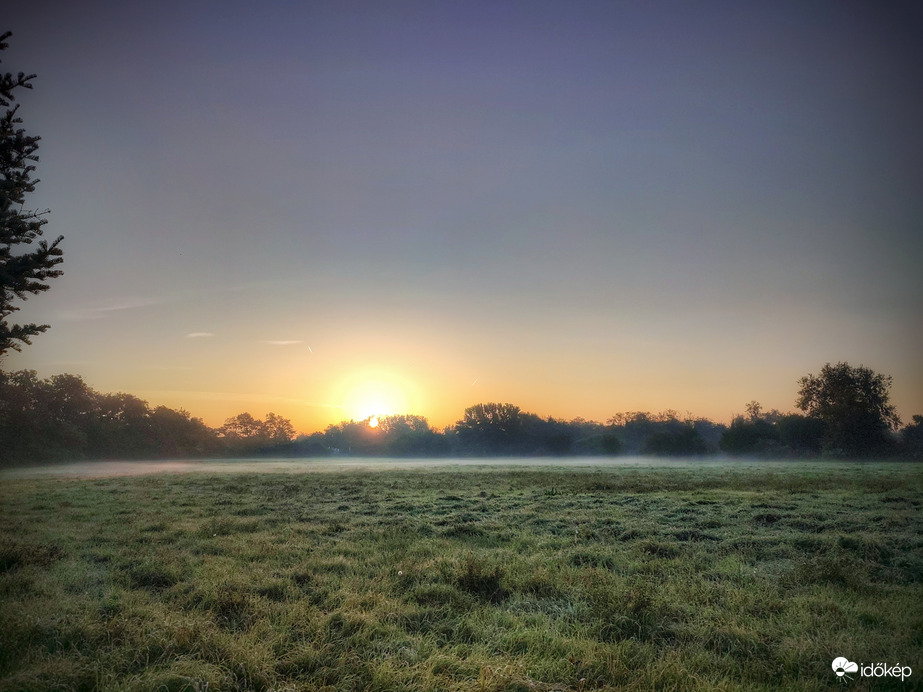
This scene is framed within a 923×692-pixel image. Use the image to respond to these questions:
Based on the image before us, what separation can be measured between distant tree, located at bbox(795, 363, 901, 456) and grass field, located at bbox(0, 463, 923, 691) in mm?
78670

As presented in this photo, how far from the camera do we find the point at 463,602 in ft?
24.2

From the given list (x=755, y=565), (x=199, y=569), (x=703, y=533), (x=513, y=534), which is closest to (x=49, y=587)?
A: (x=199, y=569)

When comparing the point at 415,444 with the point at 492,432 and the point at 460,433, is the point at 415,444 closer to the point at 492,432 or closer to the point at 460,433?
the point at 460,433

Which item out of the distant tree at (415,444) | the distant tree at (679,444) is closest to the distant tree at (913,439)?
the distant tree at (679,444)

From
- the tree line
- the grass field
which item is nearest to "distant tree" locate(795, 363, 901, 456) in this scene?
the tree line

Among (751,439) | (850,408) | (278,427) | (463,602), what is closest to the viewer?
(463,602)

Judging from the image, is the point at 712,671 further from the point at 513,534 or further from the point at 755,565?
the point at 513,534

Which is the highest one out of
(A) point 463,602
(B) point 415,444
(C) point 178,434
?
(A) point 463,602

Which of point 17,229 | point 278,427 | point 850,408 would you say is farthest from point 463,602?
point 278,427

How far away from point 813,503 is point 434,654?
17889 millimetres

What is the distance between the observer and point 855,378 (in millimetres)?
82062

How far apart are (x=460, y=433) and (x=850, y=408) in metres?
84.4

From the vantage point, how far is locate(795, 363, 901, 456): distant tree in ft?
246

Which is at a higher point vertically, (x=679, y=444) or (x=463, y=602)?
(x=463, y=602)
